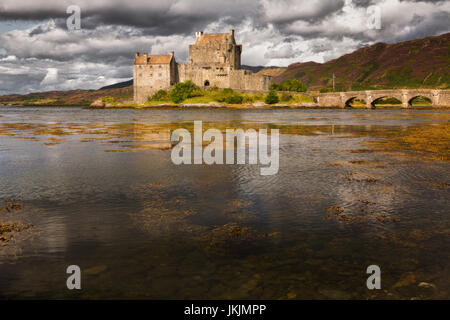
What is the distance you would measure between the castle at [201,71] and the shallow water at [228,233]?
387 feet

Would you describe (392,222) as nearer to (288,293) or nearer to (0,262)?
(288,293)

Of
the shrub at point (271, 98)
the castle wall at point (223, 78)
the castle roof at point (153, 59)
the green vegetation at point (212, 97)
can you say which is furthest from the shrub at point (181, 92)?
the shrub at point (271, 98)

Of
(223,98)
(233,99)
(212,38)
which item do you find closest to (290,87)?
(233,99)

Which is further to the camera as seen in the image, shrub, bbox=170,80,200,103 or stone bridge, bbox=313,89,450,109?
shrub, bbox=170,80,200,103

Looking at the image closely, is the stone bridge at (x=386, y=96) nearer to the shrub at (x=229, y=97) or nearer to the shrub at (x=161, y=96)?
the shrub at (x=229, y=97)

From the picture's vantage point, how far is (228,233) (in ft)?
23.3

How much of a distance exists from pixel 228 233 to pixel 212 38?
134 m

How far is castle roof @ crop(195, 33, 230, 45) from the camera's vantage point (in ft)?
432

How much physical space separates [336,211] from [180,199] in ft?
12.6

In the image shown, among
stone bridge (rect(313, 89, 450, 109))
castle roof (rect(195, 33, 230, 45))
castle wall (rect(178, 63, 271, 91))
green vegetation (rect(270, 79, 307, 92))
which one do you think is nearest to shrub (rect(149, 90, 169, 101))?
castle wall (rect(178, 63, 271, 91))

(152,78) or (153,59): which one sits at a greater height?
(153,59)

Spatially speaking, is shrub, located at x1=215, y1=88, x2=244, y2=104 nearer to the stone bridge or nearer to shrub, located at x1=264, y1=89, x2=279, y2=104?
shrub, located at x1=264, y1=89, x2=279, y2=104

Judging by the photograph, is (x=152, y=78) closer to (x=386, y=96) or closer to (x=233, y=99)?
(x=233, y=99)

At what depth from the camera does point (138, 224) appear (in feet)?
24.9
